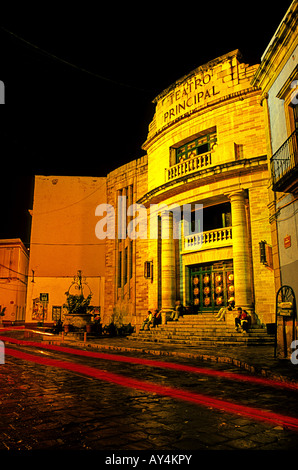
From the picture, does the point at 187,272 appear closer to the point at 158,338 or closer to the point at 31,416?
the point at 158,338

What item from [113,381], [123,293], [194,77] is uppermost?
[194,77]

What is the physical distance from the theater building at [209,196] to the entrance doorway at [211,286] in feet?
0.17

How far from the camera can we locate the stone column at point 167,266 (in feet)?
66.1

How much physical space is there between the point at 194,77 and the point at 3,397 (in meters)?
19.3

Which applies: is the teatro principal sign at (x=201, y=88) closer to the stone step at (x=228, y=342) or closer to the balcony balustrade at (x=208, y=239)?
the balcony balustrade at (x=208, y=239)

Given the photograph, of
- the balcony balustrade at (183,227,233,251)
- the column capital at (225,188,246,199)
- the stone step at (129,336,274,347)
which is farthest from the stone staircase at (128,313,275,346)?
the column capital at (225,188,246,199)

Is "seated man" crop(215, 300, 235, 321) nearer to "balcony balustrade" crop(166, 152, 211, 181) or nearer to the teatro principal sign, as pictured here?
"balcony balustrade" crop(166, 152, 211, 181)

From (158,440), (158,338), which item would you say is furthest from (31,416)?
(158,338)

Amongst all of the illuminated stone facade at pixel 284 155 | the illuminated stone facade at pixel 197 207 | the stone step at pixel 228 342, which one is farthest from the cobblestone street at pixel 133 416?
the illuminated stone facade at pixel 197 207

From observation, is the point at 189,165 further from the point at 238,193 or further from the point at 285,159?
the point at 285,159

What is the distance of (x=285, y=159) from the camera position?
36.5ft

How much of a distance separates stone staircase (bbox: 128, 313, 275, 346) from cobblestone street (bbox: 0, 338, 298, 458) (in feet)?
23.2

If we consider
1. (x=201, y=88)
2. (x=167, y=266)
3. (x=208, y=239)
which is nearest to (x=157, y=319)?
(x=167, y=266)

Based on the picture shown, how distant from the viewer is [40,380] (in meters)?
7.42
